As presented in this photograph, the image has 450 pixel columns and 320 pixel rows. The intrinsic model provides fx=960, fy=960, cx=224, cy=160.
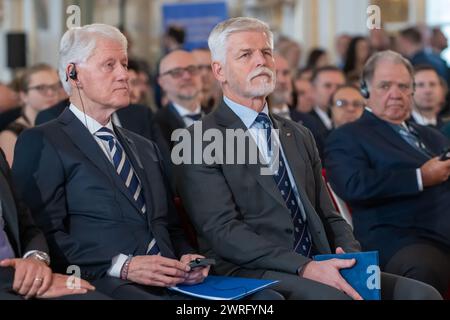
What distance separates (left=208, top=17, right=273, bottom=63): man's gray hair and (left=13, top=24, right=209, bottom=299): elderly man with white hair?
15.0 inches

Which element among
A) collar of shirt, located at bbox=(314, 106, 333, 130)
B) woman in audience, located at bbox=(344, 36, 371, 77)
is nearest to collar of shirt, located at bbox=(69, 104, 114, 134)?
collar of shirt, located at bbox=(314, 106, 333, 130)

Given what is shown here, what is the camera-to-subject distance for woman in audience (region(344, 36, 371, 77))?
34.6ft

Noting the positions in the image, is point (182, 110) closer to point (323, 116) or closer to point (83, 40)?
point (323, 116)

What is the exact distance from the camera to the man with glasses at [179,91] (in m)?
6.21

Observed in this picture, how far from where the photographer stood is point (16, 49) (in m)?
11.8

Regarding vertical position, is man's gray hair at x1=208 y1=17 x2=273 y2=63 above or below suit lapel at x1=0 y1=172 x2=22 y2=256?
above

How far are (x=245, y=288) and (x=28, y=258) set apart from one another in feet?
2.54

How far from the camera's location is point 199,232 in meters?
3.87

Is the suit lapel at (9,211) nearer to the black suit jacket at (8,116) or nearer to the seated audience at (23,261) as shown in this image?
the seated audience at (23,261)

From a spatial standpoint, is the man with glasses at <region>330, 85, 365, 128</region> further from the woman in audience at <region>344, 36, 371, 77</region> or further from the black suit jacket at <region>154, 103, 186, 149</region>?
the woman in audience at <region>344, 36, 371, 77</region>

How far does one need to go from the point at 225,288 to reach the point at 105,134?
0.88m

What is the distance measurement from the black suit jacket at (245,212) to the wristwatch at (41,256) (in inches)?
25.4

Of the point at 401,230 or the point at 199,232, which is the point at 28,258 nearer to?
the point at 199,232

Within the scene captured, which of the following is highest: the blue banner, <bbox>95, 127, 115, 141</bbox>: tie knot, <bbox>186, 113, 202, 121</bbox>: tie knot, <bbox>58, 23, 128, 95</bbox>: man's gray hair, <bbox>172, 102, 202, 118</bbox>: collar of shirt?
the blue banner
